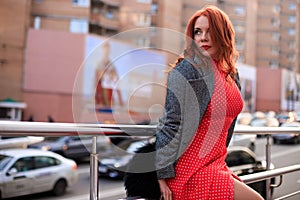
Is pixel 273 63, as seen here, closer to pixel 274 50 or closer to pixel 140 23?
pixel 274 50

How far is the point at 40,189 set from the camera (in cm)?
621

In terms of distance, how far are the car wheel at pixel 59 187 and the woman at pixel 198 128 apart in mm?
5392

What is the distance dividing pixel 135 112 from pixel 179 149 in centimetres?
66

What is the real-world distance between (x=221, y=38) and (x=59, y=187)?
19.0 feet

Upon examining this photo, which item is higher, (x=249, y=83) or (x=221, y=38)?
(x=249, y=83)

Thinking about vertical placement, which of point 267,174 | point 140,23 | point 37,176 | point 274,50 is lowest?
point 37,176

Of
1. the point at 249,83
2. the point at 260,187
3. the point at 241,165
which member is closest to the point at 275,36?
the point at 249,83

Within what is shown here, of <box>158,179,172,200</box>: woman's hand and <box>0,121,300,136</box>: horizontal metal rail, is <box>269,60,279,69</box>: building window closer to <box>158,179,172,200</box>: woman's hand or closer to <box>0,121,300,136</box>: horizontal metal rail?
<box>0,121,300,136</box>: horizontal metal rail

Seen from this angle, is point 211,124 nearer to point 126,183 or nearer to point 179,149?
point 179,149

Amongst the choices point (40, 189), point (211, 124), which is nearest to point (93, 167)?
point (211, 124)

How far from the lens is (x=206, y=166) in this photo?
172cm

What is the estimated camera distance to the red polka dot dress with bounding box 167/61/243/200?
1.71 meters

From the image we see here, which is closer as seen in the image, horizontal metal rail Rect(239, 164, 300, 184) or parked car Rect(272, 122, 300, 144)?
horizontal metal rail Rect(239, 164, 300, 184)

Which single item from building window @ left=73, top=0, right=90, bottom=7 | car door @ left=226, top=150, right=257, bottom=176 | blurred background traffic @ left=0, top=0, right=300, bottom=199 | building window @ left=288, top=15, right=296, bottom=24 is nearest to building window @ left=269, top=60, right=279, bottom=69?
blurred background traffic @ left=0, top=0, right=300, bottom=199
